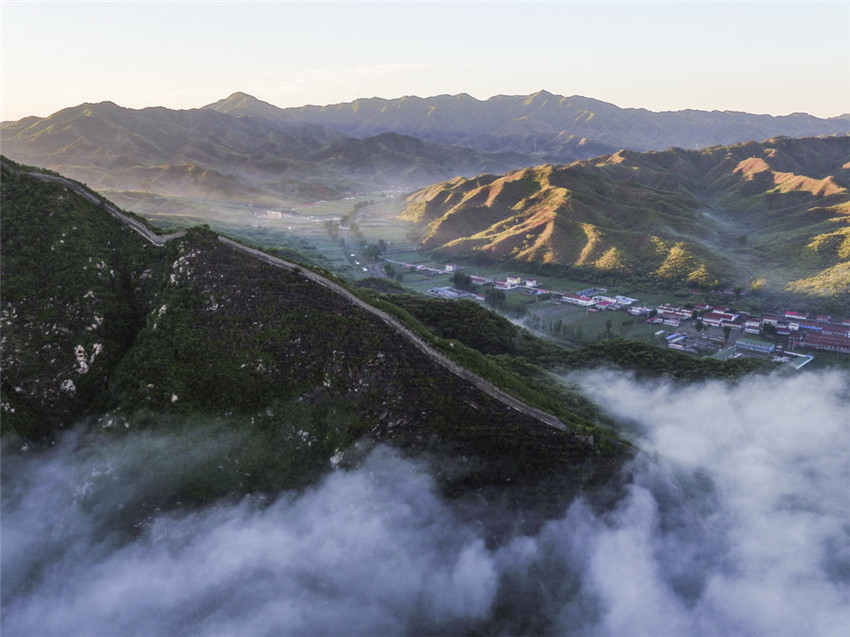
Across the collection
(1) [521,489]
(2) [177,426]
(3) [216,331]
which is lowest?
(1) [521,489]

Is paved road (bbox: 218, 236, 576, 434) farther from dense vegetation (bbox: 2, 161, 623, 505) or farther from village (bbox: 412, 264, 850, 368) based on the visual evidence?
village (bbox: 412, 264, 850, 368)

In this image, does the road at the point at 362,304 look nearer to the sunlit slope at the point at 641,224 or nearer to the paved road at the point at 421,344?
the paved road at the point at 421,344

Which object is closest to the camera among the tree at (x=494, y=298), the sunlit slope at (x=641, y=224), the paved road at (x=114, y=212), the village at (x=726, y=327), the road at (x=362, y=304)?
the road at (x=362, y=304)

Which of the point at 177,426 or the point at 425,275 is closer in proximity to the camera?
the point at 177,426

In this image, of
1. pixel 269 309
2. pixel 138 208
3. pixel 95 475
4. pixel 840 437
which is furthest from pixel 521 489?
pixel 138 208

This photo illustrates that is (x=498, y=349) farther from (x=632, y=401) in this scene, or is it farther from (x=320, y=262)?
(x=320, y=262)

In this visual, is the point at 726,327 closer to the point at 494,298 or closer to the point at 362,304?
the point at 494,298

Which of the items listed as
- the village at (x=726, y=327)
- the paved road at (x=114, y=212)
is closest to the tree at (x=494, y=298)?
the village at (x=726, y=327)
